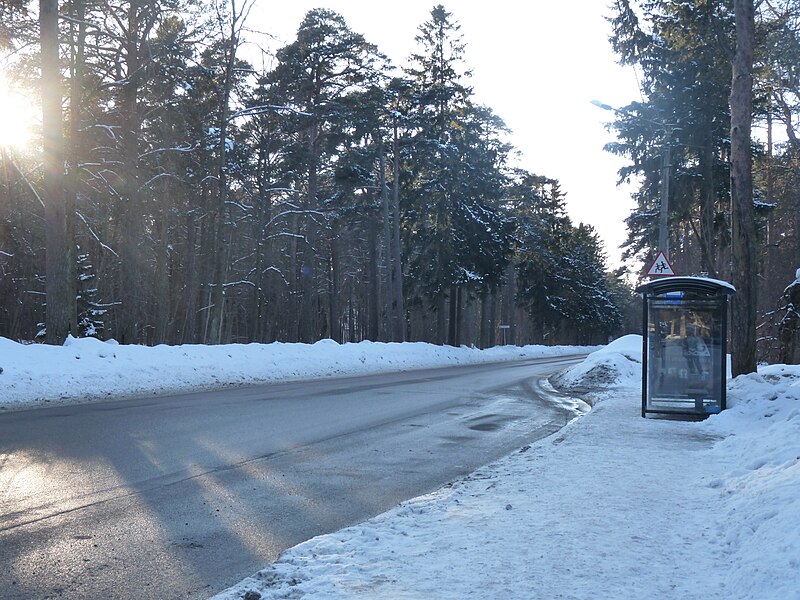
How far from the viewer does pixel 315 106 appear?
3628 centimetres

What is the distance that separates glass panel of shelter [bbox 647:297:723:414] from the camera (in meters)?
13.1

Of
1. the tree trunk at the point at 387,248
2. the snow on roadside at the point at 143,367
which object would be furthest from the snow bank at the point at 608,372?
the tree trunk at the point at 387,248

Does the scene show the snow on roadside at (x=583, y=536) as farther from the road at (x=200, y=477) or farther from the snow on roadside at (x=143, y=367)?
the snow on roadside at (x=143, y=367)

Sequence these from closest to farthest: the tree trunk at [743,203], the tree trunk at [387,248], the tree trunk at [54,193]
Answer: the tree trunk at [743,203]
the tree trunk at [54,193]
the tree trunk at [387,248]

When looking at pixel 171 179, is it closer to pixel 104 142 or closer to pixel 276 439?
pixel 104 142

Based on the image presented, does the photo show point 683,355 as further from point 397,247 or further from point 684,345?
point 397,247

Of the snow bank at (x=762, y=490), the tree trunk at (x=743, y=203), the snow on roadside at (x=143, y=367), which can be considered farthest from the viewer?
the tree trunk at (x=743, y=203)

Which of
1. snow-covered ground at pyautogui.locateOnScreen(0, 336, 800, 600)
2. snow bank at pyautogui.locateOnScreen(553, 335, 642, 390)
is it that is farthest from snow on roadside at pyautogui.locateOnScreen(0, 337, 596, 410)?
snow-covered ground at pyautogui.locateOnScreen(0, 336, 800, 600)

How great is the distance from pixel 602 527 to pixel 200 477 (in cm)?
421

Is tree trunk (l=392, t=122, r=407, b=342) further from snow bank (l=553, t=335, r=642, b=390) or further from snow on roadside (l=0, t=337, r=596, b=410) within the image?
snow bank (l=553, t=335, r=642, b=390)

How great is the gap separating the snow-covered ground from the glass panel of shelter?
88 centimetres

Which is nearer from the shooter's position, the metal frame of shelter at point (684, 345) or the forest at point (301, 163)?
the metal frame of shelter at point (684, 345)

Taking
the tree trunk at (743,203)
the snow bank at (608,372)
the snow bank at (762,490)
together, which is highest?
the tree trunk at (743,203)

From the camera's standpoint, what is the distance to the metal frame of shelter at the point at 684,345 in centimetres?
1304
